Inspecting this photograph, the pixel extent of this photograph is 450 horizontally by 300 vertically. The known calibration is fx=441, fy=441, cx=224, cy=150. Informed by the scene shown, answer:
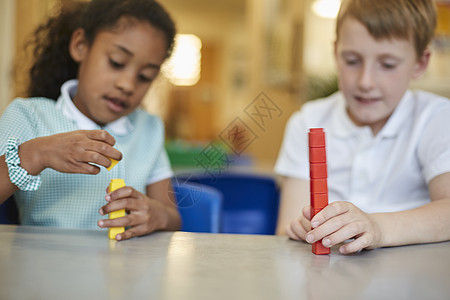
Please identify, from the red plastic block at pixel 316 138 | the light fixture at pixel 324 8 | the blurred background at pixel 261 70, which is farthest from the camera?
the light fixture at pixel 324 8

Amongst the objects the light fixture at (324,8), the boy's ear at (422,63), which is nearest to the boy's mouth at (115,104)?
the boy's ear at (422,63)

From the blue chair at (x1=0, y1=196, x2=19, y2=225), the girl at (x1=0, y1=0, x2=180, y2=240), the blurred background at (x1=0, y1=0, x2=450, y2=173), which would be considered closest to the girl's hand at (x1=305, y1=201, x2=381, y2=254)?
the blurred background at (x1=0, y1=0, x2=450, y2=173)

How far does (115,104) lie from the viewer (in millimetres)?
917

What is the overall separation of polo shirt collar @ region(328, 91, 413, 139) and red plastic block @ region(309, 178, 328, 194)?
50cm

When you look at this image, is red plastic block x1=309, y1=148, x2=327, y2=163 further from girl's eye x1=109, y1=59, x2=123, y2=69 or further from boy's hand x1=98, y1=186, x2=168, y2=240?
girl's eye x1=109, y1=59, x2=123, y2=69

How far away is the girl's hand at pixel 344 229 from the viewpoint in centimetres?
56

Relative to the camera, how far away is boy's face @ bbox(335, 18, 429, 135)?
0.90 meters

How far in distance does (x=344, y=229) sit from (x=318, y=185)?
7 cm

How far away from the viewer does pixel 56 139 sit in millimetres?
623

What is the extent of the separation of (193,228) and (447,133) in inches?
23.6

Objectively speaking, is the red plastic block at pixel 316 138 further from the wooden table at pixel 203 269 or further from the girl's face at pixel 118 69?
the girl's face at pixel 118 69

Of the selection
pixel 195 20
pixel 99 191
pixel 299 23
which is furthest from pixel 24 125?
pixel 195 20

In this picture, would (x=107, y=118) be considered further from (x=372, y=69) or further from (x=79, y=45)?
(x=372, y=69)

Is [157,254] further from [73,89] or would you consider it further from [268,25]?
[268,25]
